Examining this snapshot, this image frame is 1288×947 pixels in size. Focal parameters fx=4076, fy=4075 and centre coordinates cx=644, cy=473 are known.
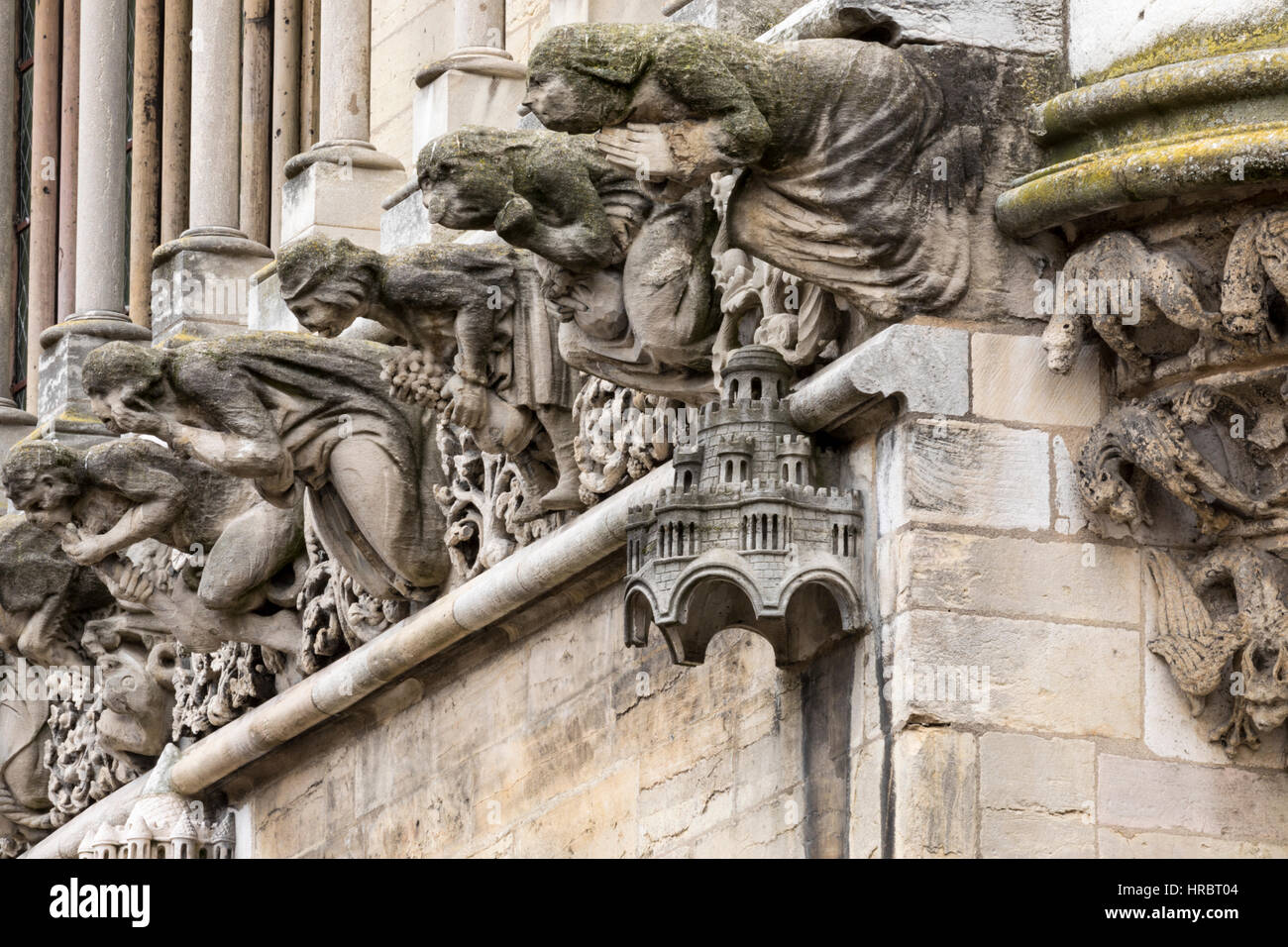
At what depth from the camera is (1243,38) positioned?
8070 millimetres

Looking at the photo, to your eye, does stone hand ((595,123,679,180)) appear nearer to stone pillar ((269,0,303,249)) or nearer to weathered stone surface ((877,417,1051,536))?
weathered stone surface ((877,417,1051,536))

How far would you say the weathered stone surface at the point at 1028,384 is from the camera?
325 inches

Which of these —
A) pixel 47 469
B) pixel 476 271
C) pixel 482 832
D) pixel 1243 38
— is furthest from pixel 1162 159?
pixel 47 469

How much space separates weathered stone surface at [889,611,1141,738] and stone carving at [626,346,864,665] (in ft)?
0.70

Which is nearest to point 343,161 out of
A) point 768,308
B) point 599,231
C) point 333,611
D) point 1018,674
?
point 333,611

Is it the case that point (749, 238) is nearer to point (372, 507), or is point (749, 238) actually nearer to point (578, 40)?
point (578, 40)

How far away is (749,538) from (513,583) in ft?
5.50

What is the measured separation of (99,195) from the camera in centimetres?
1344

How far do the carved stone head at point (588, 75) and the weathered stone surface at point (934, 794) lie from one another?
4.56 ft

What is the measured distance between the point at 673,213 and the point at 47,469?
125 inches

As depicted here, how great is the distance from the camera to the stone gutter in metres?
8.20

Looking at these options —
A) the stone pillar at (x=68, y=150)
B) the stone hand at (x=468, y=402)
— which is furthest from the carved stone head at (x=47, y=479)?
the stone pillar at (x=68, y=150)

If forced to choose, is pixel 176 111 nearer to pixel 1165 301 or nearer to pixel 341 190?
pixel 341 190

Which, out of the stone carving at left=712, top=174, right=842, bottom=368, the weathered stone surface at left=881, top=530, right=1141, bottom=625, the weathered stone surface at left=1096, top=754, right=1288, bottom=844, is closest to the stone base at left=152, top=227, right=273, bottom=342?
the stone carving at left=712, top=174, right=842, bottom=368
